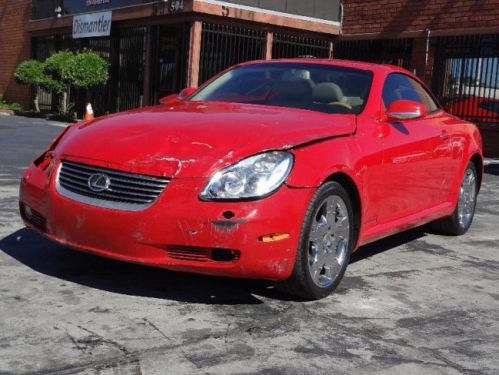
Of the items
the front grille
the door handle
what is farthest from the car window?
the front grille

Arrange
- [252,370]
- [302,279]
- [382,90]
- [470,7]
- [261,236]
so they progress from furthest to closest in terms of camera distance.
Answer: [470,7] < [382,90] < [302,279] < [261,236] < [252,370]

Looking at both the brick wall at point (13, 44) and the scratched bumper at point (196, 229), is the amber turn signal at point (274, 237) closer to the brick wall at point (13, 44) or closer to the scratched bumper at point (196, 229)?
the scratched bumper at point (196, 229)

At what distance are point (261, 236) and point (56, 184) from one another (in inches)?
51.1

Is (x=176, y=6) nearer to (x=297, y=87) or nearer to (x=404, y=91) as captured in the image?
(x=404, y=91)

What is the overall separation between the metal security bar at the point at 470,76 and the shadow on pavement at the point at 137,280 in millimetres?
12282

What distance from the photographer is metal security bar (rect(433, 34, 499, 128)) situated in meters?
15.1

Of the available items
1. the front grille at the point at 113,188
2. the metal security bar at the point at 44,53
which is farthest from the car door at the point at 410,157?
the metal security bar at the point at 44,53

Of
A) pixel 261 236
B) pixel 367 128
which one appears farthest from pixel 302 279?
pixel 367 128

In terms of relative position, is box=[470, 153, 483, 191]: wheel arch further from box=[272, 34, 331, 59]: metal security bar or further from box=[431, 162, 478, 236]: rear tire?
box=[272, 34, 331, 59]: metal security bar

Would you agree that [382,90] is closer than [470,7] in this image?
Yes

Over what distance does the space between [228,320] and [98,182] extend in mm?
1064

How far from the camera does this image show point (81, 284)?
159 inches

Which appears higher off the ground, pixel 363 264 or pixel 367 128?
pixel 367 128

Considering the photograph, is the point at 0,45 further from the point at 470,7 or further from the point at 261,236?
the point at 261,236
